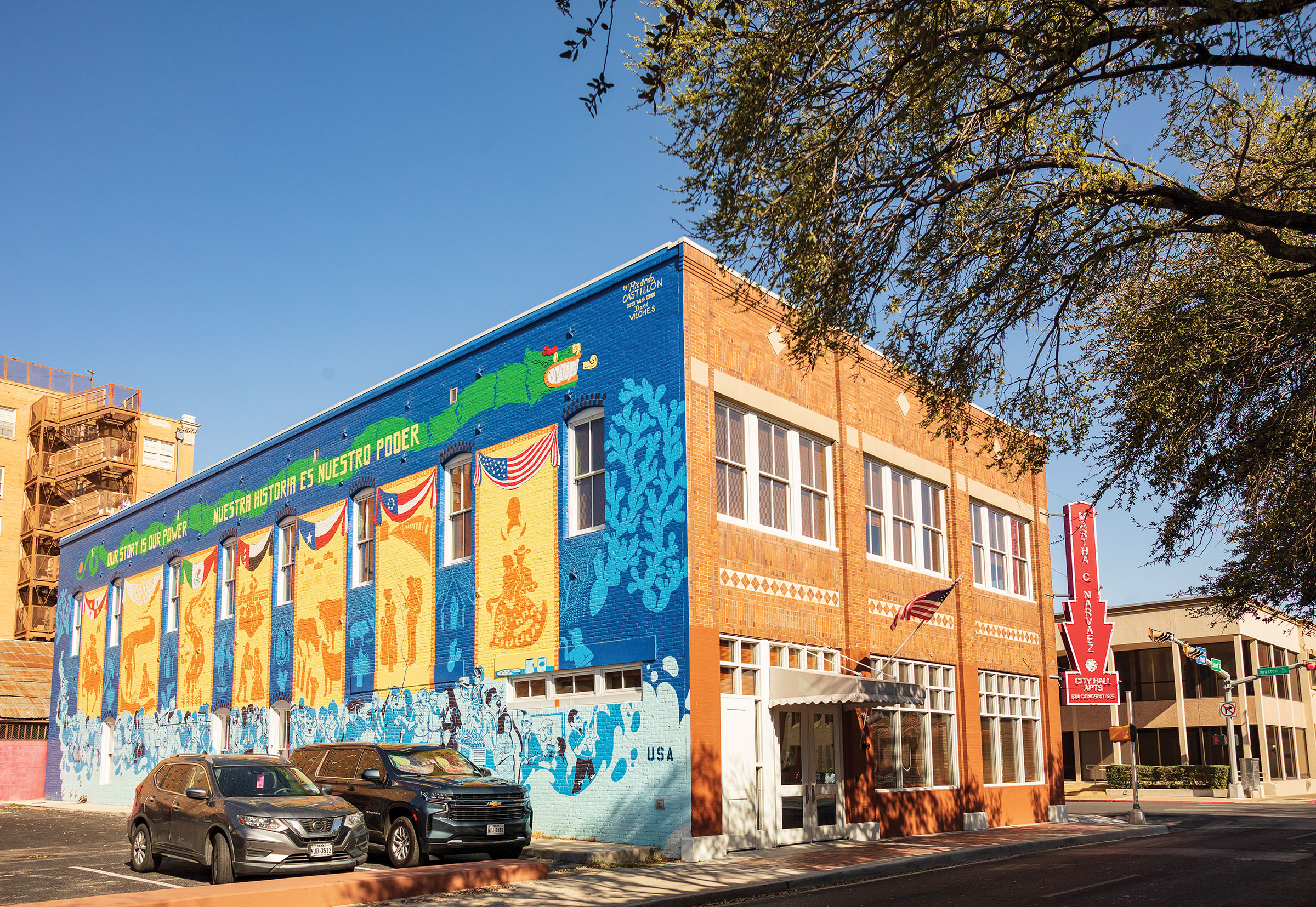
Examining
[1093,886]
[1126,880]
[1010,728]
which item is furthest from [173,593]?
[1126,880]

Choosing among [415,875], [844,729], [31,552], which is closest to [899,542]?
[844,729]

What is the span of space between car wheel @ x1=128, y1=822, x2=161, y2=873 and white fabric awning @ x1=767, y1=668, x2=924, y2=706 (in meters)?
9.42

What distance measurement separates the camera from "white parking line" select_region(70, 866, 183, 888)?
45.0 ft

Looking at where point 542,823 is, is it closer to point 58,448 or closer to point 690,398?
point 690,398

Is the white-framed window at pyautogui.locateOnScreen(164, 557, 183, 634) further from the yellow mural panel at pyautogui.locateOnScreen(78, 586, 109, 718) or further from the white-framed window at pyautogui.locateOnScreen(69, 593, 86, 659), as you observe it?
the white-framed window at pyautogui.locateOnScreen(69, 593, 86, 659)

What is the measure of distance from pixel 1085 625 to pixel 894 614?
A: 10127 millimetres

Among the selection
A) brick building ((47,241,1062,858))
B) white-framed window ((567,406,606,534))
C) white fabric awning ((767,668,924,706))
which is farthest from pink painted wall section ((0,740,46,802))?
white fabric awning ((767,668,924,706))

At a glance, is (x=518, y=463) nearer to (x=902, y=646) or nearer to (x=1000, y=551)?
(x=902, y=646)

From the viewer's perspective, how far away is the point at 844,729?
20516 mm

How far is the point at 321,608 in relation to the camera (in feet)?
83.3

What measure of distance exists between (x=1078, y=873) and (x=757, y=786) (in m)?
4.94

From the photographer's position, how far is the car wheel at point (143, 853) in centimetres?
1503

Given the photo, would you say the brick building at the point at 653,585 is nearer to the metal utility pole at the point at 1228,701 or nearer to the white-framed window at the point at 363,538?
the white-framed window at the point at 363,538

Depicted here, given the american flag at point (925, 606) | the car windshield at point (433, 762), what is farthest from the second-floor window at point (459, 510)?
the american flag at point (925, 606)
